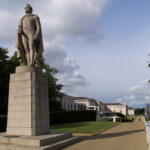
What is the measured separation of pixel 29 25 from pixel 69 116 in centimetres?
2521

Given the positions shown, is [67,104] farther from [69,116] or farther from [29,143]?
[29,143]

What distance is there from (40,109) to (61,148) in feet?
7.57

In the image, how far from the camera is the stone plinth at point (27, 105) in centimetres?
1080

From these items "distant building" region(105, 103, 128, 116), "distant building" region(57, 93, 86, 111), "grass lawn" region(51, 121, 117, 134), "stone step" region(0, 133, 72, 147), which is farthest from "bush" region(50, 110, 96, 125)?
"distant building" region(105, 103, 128, 116)

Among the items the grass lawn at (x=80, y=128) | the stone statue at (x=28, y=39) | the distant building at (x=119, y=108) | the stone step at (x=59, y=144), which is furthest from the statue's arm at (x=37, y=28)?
the distant building at (x=119, y=108)

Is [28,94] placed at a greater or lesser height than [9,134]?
greater

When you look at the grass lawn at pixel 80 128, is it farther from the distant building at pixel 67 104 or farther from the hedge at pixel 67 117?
the distant building at pixel 67 104

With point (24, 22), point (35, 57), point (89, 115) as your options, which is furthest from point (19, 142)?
point (89, 115)

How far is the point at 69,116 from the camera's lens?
3541 centimetres

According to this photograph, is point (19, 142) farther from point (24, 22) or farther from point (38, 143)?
point (24, 22)

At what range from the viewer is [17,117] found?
1109 cm

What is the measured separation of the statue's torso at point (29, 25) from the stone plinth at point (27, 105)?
2.02 m

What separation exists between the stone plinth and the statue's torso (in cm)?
202

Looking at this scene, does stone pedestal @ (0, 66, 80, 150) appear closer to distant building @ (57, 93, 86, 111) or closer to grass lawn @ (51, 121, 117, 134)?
grass lawn @ (51, 121, 117, 134)
